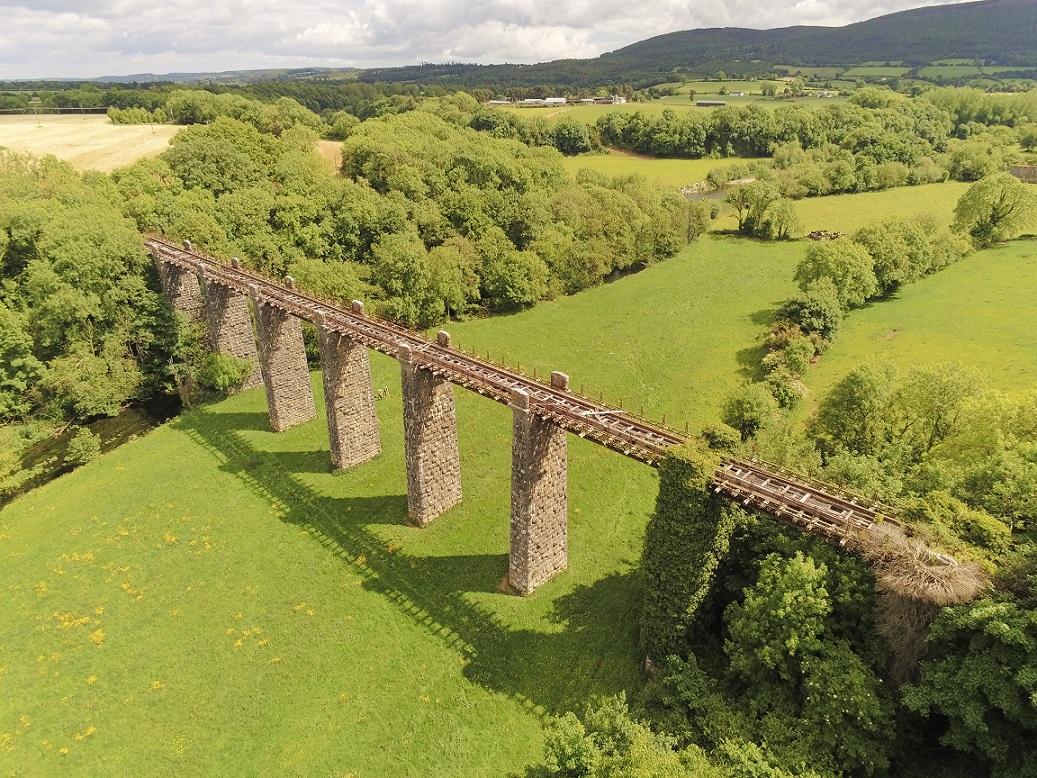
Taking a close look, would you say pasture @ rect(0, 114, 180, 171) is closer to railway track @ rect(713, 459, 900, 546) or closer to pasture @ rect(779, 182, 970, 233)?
railway track @ rect(713, 459, 900, 546)

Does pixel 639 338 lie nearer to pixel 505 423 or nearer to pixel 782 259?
pixel 505 423

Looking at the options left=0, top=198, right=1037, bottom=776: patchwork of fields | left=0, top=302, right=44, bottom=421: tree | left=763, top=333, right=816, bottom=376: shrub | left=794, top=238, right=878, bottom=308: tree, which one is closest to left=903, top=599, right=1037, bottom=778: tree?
left=0, top=198, right=1037, bottom=776: patchwork of fields

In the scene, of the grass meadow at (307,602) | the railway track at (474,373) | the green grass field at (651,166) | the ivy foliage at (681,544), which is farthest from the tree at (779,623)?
the green grass field at (651,166)

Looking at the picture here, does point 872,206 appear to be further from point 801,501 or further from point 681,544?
point 681,544

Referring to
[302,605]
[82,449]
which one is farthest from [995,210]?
[82,449]

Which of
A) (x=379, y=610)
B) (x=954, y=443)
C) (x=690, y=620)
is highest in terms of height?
(x=954, y=443)

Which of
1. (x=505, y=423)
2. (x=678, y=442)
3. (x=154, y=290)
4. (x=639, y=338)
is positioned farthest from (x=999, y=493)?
(x=154, y=290)

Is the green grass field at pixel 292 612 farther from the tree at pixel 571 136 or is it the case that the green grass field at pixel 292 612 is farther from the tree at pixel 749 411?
the tree at pixel 571 136
